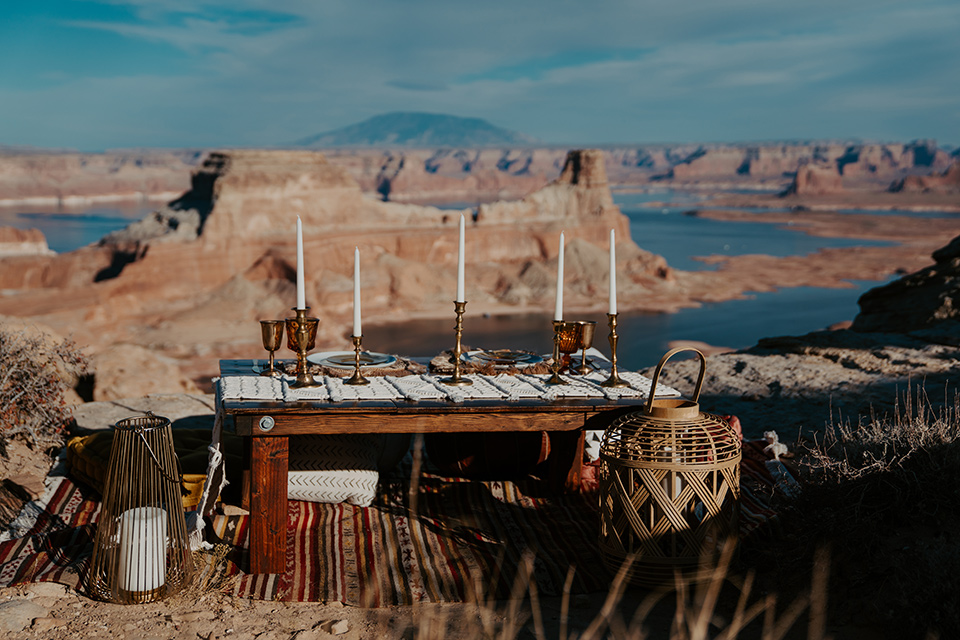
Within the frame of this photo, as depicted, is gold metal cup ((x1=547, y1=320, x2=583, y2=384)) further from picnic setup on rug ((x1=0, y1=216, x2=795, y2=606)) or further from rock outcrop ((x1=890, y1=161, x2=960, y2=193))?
rock outcrop ((x1=890, y1=161, x2=960, y2=193))

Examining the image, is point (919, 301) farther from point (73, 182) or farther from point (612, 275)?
point (73, 182)

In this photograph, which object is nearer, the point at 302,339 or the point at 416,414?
the point at 416,414

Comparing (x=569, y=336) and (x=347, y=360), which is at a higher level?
(x=569, y=336)

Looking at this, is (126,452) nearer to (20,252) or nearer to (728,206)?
(20,252)

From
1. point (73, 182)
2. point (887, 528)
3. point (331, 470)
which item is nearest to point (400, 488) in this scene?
point (331, 470)

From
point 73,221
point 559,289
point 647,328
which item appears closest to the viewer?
point 559,289

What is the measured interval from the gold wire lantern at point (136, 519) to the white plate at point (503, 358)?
5.87 ft

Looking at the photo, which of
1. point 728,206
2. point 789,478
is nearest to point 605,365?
point 789,478

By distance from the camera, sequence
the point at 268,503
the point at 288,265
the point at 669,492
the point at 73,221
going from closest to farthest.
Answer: the point at 669,492 < the point at 268,503 < the point at 288,265 < the point at 73,221

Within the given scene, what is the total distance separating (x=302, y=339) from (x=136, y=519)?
107cm

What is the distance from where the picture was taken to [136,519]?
333 cm

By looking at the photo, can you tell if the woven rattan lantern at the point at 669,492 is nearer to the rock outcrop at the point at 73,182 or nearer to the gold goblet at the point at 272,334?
the gold goblet at the point at 272,334

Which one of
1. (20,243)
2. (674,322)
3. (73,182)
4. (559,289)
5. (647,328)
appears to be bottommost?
(647,328)

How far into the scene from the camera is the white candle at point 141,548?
332 centimetres
